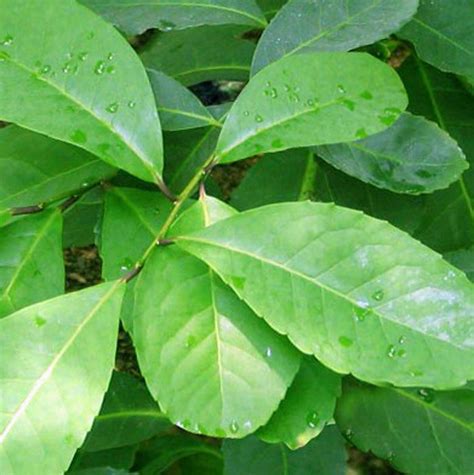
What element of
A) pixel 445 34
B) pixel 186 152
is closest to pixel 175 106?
pixel 186 152

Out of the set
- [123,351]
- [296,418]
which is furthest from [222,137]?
[123,351]

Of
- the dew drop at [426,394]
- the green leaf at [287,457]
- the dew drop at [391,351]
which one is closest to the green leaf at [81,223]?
the green leaf at [287,457]

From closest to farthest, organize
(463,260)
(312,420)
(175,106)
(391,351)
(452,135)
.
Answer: (391,351) → (312,420) → (175,106) → (463,260) → (452,135)

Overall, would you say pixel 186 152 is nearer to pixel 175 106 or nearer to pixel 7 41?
pixel 175 106

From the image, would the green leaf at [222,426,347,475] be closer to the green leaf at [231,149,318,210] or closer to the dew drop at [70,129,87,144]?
the green leaf at [231,149,318,210]

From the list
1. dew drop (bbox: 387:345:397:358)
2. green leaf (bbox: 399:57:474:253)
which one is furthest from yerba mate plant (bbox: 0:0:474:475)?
green leaf (bbox: 399:57:474:253)

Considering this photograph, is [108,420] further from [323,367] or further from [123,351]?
[323,367]
